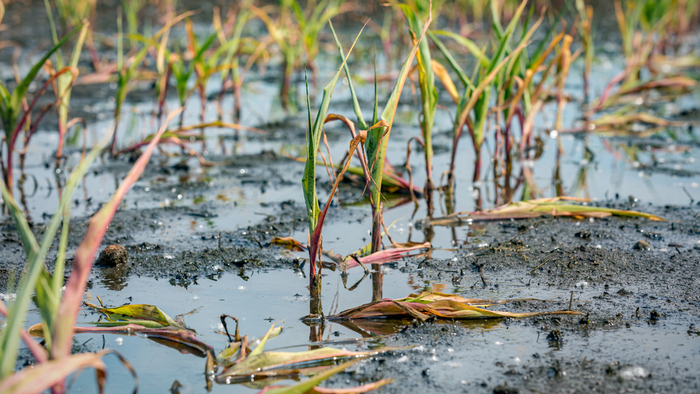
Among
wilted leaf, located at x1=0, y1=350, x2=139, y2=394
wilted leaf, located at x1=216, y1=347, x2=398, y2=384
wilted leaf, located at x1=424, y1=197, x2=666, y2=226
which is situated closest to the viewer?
wilted leaf, located at x1=0, y1=350, x2=139, y2=394

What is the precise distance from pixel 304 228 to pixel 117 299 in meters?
1.08

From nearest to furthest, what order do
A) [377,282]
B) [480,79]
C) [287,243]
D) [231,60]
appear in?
[377,282], [287,243], [480,79], [231,60]

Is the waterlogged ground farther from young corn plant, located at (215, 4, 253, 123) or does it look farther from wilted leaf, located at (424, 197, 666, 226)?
young corn plant, located at (215, 4, 253, 123)

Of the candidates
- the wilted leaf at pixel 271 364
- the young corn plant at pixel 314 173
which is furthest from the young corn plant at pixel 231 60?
the wilted leaf at pixel 271 364

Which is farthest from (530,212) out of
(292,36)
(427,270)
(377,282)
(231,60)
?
(292,36)

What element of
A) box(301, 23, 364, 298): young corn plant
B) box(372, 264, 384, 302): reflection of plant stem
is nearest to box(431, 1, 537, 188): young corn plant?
box(372, 264, 384, 302): reflection of plant stem

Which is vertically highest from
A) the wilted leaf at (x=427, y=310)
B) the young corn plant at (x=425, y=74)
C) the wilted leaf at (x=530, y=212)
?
the young corn plant at (x=425, y=74)

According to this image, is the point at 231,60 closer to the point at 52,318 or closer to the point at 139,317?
the point at 139,317

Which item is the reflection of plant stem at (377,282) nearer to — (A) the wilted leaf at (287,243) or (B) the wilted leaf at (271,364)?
(A) the wilted leaf at (287,243)

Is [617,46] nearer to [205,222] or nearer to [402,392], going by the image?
[205,222]

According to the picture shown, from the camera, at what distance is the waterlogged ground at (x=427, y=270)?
1.95 meters

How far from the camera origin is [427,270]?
273cm

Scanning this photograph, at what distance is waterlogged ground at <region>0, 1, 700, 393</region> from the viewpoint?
6.38ft

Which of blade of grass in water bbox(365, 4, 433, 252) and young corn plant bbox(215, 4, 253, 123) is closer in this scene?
blade of grass in water bbox(365, 4, 433, 252)
